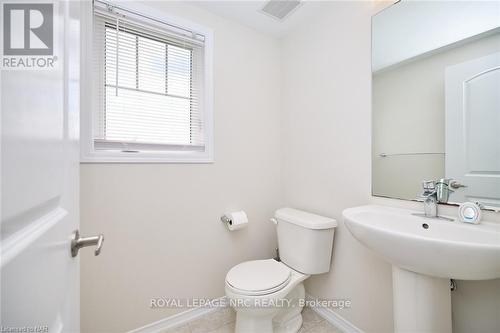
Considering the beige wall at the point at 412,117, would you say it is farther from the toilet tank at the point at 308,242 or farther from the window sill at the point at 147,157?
the window sill at the point at 147,157

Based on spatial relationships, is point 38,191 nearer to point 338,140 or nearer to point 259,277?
point 259,277

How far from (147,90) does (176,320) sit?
1571mm

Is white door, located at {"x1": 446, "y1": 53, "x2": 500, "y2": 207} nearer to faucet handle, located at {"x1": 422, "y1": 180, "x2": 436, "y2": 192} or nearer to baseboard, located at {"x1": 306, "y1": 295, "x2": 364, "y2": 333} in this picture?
faucet handle, located at {"x1": 422, "y1": 180, "x2": 436, "y2": 192}

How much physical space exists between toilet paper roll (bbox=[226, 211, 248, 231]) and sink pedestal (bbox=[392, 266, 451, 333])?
100 cm

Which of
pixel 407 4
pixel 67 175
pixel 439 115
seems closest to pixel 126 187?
pixel 67 175

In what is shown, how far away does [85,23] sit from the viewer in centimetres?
124

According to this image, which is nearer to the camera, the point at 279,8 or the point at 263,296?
the point at 263,296

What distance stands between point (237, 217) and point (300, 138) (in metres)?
0.81

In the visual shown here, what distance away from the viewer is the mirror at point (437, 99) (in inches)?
37.0

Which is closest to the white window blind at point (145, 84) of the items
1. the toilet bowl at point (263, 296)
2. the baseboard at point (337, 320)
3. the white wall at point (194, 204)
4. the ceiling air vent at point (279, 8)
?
the white wall at point (194, 204)

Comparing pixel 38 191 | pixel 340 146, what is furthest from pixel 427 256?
pixel 38 191

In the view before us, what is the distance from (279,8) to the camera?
5.22 ft

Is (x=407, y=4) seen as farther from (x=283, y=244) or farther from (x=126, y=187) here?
(x=126, y=187)

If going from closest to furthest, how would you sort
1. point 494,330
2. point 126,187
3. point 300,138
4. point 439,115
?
point 494,330
point 439,115
point 126,187
point 300,138
